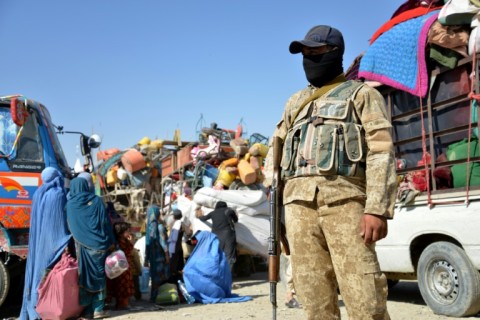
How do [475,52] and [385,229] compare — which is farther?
[475,52]

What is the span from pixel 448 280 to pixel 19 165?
5413mm

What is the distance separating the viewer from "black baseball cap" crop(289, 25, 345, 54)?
288 centimetres

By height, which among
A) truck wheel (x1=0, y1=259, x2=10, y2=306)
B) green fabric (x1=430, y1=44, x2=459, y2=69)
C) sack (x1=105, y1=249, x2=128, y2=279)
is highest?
green fabric (x1=430, y1=44, x2=459, y2=69)

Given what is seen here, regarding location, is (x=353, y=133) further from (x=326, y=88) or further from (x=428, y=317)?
(x=428, y=317)

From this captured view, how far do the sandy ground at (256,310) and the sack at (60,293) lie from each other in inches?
25.5

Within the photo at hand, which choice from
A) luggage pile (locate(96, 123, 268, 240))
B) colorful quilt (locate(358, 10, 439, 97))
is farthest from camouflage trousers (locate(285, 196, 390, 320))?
luggage pile (locate(96, 123, 268, 240))

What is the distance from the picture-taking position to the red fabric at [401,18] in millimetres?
6442

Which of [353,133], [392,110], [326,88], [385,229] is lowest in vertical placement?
[385,229]

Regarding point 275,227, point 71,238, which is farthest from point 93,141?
point 275,227

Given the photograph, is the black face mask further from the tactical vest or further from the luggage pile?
the luggage pile

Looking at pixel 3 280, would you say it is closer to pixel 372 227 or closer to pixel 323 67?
pixel 323 67

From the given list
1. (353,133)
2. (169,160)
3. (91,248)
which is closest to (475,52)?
(353,133)

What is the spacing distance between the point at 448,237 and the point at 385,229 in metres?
3.41

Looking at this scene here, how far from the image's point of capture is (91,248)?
6.54 metres
